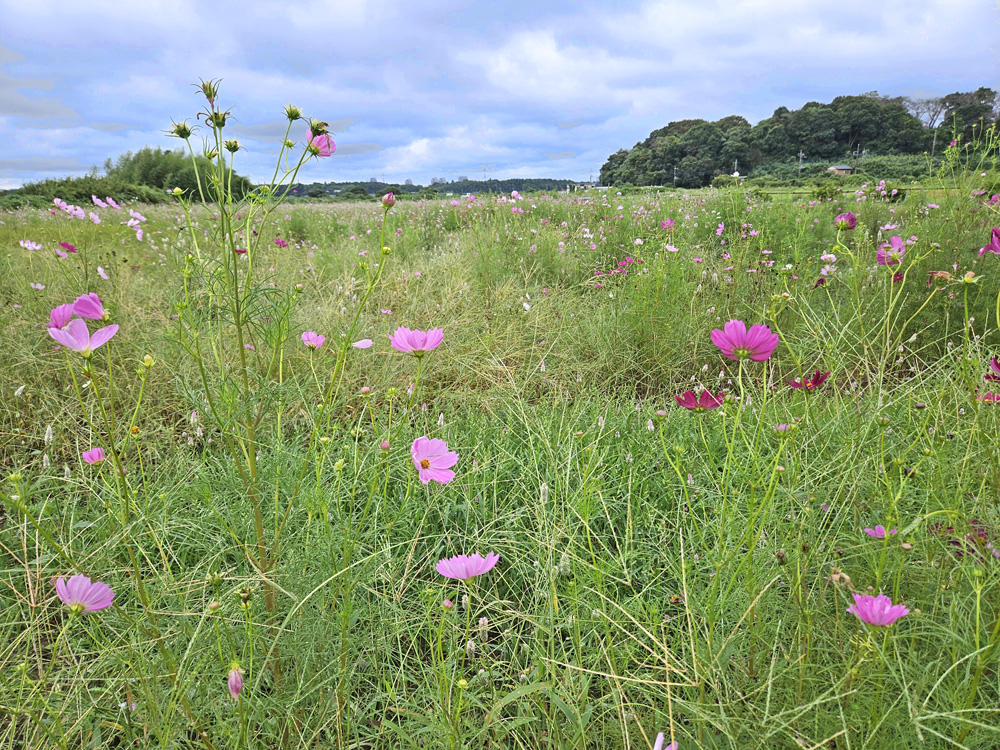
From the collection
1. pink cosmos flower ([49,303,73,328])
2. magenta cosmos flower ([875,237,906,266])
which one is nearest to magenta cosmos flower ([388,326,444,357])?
pink cosmos flower ([49,303,73,328])

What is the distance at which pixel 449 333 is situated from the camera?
272cm

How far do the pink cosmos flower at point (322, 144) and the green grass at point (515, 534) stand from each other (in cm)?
27

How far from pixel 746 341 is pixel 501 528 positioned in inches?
34.1

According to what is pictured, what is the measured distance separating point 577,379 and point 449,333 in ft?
2.58

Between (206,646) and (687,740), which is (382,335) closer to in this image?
(206,646)

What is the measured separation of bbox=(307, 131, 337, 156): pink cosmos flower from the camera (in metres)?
1.04

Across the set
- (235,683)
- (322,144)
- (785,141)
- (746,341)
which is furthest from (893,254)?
(785,141)

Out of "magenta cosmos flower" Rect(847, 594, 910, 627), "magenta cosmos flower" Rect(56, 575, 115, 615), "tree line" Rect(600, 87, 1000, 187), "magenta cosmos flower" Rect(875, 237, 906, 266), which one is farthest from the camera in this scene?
"tree line" Rect(600, 87, 1000, 187)

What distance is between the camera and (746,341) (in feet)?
2.80

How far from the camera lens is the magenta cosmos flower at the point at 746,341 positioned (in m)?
0.83

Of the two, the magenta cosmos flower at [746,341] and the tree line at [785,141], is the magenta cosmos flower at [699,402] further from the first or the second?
the tree line at [785,141]

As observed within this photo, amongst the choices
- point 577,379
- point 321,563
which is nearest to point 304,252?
point 577,379

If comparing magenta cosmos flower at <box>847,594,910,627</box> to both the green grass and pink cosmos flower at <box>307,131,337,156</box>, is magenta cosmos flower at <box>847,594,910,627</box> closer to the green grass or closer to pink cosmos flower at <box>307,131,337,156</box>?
the green grass

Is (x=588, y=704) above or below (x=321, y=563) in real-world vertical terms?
below
